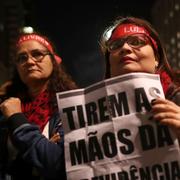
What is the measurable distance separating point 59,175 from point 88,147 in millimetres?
211

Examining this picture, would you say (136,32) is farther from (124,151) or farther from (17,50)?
(17,50)

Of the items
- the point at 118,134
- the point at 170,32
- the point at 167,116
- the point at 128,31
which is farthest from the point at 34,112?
the point at 170,32

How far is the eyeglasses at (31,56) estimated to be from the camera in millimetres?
2632

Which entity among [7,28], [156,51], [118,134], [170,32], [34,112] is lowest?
[118,134]

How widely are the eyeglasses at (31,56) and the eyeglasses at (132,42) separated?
1.97 feet

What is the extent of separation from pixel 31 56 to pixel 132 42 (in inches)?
28.2

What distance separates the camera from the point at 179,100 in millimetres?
Answer: 1880

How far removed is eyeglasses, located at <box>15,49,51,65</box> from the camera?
8.64 ft

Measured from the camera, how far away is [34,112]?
2.53m

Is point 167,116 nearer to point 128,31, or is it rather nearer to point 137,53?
point 137,53

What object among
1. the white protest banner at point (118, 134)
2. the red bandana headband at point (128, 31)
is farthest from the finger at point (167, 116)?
the red bandana headband at point (128, 31)

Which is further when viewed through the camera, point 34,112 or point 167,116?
point 34,112

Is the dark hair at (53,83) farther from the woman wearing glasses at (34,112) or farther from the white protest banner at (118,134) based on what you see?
the white protest banner at (118,134)

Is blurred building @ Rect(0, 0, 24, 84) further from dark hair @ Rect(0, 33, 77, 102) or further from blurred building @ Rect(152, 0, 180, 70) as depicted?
dark hair @ Rect(0, 33, 77, 102)
